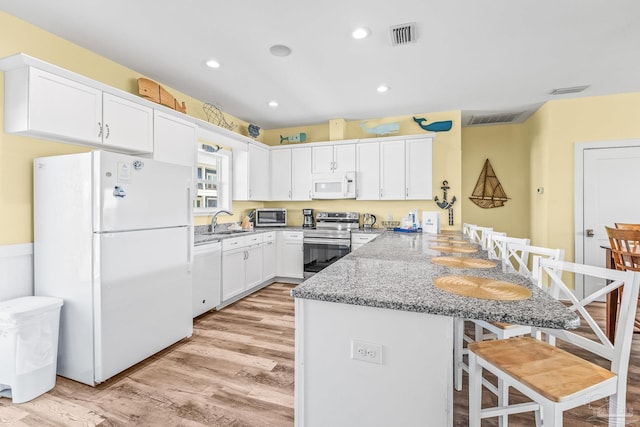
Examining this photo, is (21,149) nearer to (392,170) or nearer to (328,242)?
(328,242)

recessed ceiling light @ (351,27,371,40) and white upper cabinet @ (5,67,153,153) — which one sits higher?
recessed ceiling light @ (351,27,371,40)

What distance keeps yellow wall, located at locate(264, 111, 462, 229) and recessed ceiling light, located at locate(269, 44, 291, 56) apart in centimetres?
235

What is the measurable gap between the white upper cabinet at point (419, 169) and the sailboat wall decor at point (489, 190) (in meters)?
1.44

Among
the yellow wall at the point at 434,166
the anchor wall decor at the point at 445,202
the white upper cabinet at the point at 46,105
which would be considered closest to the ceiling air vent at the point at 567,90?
the yellow wall at the point at 434,166

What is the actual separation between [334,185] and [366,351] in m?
3.71

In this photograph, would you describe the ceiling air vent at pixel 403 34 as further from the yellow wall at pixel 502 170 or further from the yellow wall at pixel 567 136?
the yellow wall at pixel 502 170

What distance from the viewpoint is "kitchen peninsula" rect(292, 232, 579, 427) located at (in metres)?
1.08

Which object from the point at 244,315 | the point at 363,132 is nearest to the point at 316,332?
the point at 244,315

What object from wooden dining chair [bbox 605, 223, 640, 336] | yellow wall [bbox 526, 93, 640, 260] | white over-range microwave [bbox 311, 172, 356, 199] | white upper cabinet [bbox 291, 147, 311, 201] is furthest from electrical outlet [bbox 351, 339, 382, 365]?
yellow wall [bbox 526, 93, 640, 260]

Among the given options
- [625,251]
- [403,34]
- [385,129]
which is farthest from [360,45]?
[625,251]

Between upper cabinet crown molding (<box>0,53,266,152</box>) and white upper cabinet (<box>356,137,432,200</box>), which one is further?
white upper cabinet (<box>356,137,432,200</box>)

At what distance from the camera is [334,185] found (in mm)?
4754

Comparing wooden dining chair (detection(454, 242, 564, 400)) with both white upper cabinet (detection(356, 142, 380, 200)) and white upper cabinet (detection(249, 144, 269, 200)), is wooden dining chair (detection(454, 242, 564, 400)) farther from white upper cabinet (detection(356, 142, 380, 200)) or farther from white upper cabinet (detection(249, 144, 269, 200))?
white upper cabinet (detection(249, 144, 269, 200))

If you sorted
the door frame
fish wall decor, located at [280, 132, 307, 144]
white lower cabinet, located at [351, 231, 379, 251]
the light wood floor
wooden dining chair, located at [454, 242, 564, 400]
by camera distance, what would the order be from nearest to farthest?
wooden dining chair, located at [454, 242, 564, 400] → the light wood floor → the door frame → white lower cabinet, located at [351, 231, 379, 251] → fish wall decor, located at [280, 132, 307, 144]
